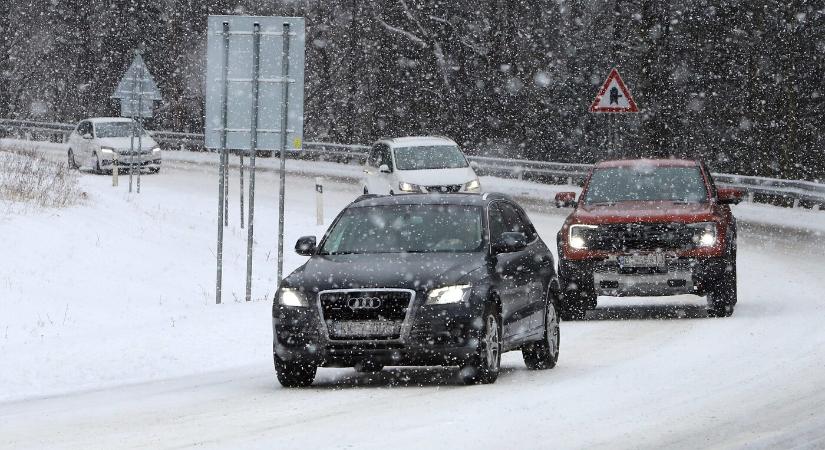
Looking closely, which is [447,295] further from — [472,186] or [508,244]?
[472,186]

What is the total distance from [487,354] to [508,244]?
3.43 feet

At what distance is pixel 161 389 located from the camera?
44.2 feet

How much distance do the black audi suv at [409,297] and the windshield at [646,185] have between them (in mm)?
6052

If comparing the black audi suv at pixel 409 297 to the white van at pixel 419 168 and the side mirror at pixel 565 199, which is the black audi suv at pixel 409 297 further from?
the white van at pixel 419 168

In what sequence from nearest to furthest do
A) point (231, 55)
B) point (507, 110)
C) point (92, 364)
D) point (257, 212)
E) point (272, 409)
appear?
1. point (272, 409)
2. point (92, 364)
3. point (231, 55)
4. point (257, 212)
5. point (507, 110)

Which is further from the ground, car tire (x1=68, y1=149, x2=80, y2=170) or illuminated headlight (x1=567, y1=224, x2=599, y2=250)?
illuminated headlight (x1=567, y1=224, x2=599, y2=250)

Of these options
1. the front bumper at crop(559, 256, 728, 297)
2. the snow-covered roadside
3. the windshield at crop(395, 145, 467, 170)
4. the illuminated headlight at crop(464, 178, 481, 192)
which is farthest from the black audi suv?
the windshield at crop(395, 145, 467, 170)

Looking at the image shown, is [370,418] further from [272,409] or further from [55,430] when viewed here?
[55,430]

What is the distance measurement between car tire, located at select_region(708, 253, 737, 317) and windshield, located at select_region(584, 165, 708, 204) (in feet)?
4.52

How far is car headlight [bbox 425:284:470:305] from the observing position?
12570 millimetres

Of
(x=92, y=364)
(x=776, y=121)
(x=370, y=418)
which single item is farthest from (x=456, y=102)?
(x=370, y=418)

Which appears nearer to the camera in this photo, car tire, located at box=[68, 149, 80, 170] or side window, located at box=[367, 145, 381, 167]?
side window, located at box=[367, 145, 381, 167]

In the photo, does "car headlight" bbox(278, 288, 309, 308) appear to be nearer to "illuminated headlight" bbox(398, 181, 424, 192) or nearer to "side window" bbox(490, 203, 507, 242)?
"side window" bbox(490, 203, 507, 242)

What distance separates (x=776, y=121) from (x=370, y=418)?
1463 inches
